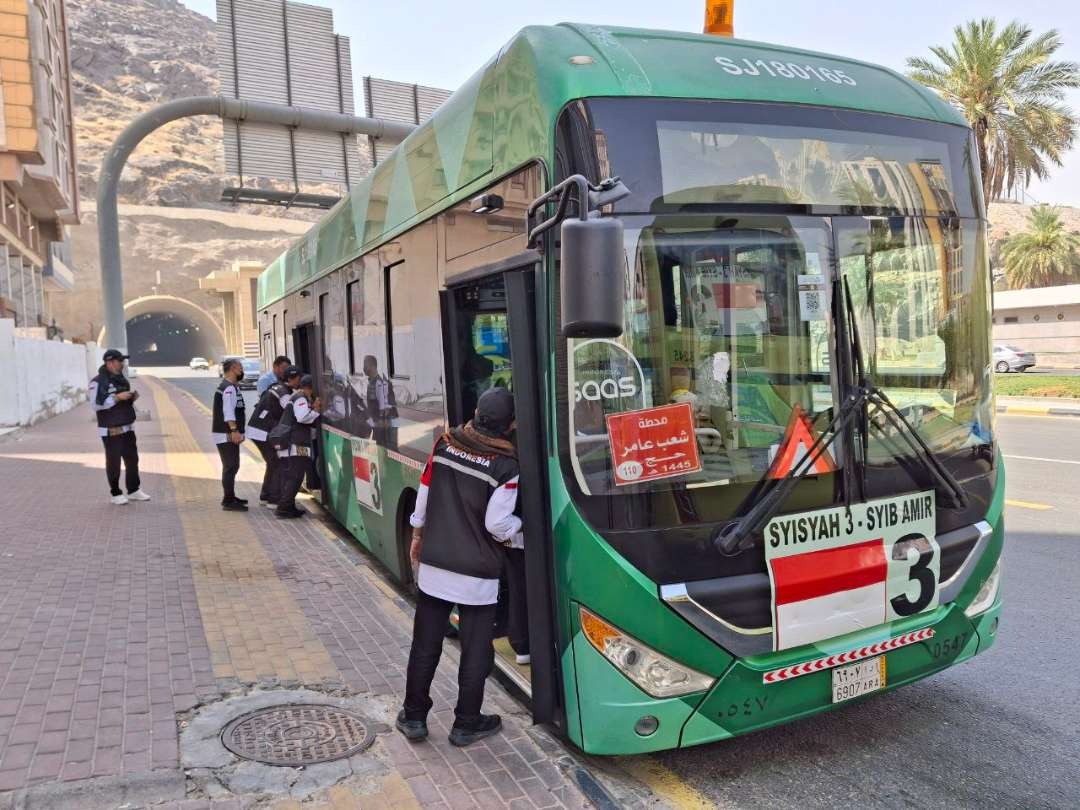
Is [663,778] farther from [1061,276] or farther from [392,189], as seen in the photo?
[1061,276]

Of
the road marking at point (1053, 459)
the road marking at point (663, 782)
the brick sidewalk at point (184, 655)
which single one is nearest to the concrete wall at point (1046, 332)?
the road marking at point (1053, 459)

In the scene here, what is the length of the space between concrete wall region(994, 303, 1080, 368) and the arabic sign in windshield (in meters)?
41.0

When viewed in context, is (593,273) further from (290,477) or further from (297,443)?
(290,477)

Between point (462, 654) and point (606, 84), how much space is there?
2.54 metres

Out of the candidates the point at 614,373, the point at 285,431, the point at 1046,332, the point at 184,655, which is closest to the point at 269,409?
the point at 285,431

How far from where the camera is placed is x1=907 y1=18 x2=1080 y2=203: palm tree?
86.1ft

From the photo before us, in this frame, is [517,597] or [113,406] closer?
[517,597]

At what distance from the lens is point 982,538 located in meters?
3.95

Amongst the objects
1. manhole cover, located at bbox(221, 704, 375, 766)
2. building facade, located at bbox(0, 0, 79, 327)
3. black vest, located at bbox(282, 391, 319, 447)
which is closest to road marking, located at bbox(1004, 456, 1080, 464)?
black vest, located at bbox(282, 391, 319, 447)

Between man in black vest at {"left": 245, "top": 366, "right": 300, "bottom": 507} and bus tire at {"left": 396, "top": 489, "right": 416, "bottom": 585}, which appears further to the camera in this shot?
man in black vest at {"left": 245, "top": 366, "right": 300, "bottom": 507}

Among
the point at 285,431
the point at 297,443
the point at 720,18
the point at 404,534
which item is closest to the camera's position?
the point at 720,18

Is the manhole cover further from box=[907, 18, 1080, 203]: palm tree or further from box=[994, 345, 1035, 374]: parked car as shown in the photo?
box=[994, 345, 1035, 374]: parked car

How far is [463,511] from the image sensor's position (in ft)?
12.1

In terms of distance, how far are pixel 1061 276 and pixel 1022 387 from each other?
28023 millimetres
